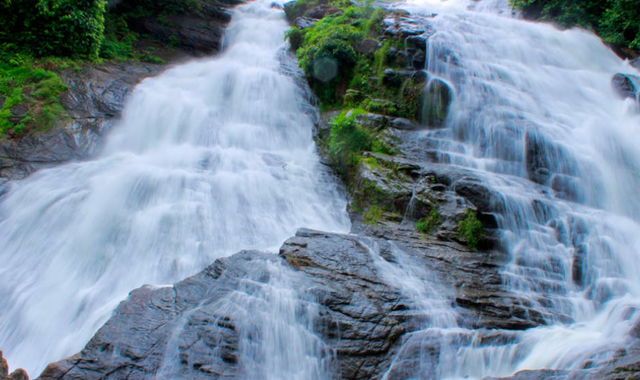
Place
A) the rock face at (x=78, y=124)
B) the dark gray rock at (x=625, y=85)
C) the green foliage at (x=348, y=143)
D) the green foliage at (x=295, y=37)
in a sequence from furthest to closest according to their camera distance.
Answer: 1. the green foliage at (x=295, y=37)
2. the dark gray rock at (x=625, y=85)
3. the green foliage at (x=348, y=143)
4. the rock face at (x=78, y=124)

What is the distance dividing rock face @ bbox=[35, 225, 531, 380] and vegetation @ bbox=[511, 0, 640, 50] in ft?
45.6

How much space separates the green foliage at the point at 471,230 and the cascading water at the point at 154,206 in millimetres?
2438

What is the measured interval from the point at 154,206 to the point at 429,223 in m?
5.66

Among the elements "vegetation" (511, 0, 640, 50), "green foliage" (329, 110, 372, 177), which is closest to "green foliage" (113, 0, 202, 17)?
"green foliage" (329, 110, 372, 177)

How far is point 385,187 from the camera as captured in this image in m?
8.31

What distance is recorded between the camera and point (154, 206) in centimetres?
839

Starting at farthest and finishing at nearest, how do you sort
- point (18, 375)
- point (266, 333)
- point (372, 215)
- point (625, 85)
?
1. point (625, 85)
2. point (372, 215)
3. point (266, 333)
4. point (18, 375)

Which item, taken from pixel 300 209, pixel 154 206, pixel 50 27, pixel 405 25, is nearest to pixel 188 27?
pixel 50 27

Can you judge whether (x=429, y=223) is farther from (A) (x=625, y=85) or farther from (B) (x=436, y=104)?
(A) (x=625, y=85)

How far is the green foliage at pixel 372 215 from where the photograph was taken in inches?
318

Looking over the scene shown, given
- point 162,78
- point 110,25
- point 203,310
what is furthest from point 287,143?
point 110,25

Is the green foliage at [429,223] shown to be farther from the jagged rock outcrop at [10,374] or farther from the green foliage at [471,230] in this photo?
the jagged rock outcrop at [10,374]

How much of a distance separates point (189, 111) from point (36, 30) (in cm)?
582

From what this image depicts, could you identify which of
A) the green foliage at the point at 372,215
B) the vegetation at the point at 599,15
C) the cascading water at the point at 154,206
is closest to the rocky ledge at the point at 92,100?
the cascading water at the point at 154,206
